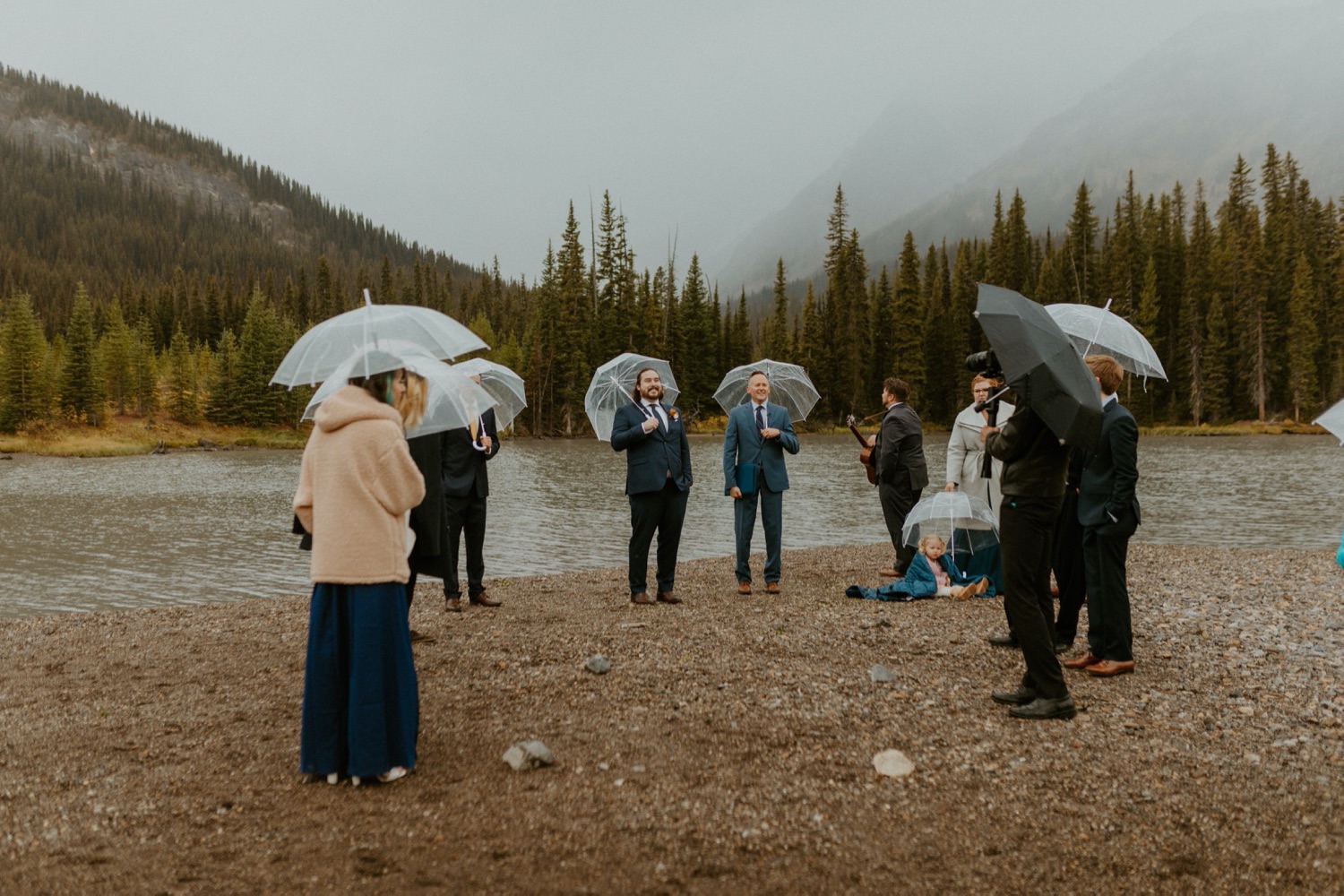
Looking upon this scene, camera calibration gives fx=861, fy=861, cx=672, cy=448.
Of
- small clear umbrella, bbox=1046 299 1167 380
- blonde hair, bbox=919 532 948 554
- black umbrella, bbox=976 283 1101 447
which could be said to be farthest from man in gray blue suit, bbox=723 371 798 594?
black umbrella, bbox=976 283 1101 447

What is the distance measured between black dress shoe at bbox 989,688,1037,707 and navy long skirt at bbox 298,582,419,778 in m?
3.98

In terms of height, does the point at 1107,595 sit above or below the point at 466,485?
below

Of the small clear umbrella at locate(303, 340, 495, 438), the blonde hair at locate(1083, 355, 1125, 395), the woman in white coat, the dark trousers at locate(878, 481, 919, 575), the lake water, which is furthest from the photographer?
the lake water

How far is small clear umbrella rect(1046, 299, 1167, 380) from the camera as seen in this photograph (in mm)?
7613

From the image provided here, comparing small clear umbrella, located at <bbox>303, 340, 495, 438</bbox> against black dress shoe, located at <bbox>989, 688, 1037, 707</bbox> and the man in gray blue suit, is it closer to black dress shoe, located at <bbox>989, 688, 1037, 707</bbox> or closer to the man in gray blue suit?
black dress shoe, located at <bbox>989, 688, 1037, 707</bbox>

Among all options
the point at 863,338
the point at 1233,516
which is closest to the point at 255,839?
the point at 1233,516

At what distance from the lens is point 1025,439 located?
5695 millimetres

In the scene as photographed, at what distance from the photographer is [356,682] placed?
459 centimetres

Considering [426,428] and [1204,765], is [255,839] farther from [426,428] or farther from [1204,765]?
[1204,765]

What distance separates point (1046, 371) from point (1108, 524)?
1943 millimetres

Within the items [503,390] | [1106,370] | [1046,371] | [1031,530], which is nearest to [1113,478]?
[1106,370]

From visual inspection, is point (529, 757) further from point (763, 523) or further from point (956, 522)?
point (956, 522)

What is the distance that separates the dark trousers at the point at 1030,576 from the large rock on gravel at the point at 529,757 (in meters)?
3.13

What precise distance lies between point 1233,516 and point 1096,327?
757 inches
